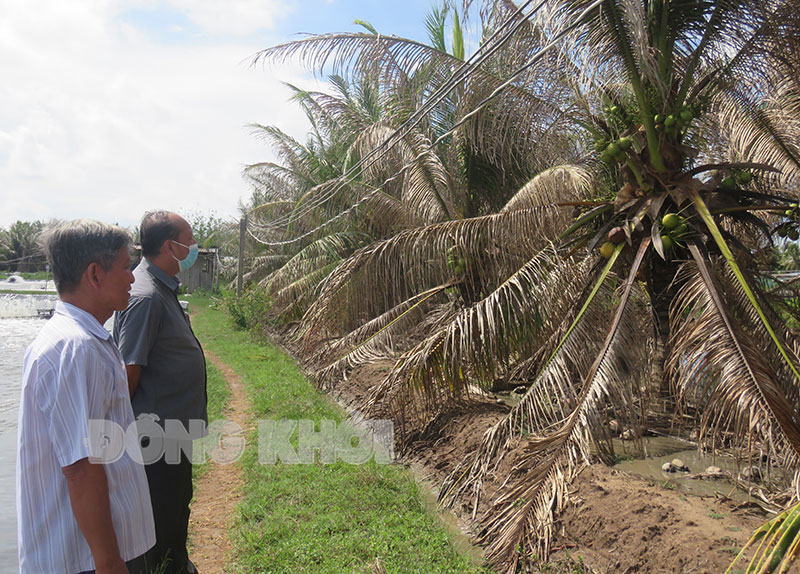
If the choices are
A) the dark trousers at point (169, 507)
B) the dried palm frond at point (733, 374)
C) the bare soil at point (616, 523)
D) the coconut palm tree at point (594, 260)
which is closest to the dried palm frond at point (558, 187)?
the coconut palm tree at point (594, 260)

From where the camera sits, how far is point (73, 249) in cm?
204

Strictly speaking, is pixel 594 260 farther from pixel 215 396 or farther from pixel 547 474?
pixel 215 396

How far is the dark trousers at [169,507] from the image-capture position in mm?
3094

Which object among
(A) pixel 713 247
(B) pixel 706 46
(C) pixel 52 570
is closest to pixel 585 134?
(B) pixel 706 46

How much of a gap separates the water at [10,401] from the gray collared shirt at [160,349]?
2.19 metres

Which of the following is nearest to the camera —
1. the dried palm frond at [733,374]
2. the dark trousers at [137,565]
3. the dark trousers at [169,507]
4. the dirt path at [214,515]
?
the dark trousers at [137,565]

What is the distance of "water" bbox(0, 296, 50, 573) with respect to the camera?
181 inches

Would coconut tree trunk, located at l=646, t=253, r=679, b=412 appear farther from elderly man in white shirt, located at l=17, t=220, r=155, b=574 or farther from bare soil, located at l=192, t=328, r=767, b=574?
elderly man in white shirt, located at l=17, t=220, r=155, b=574

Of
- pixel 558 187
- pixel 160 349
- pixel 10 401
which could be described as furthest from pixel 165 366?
pixel 10 401

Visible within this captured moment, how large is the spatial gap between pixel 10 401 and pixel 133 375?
854cm

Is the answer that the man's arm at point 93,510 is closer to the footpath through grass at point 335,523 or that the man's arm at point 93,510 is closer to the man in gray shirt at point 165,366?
the man in gray shirt at point 165,366

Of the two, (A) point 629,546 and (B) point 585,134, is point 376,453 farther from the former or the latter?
(B) point 585,134

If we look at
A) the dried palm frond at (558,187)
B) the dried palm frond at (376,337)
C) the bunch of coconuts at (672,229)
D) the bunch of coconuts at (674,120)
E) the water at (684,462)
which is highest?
the bunch of coconuts at (674,120)

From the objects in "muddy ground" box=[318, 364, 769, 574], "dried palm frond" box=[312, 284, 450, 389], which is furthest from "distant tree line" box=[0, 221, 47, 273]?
"muddy ground" box=[318, 364, 769, 574]
